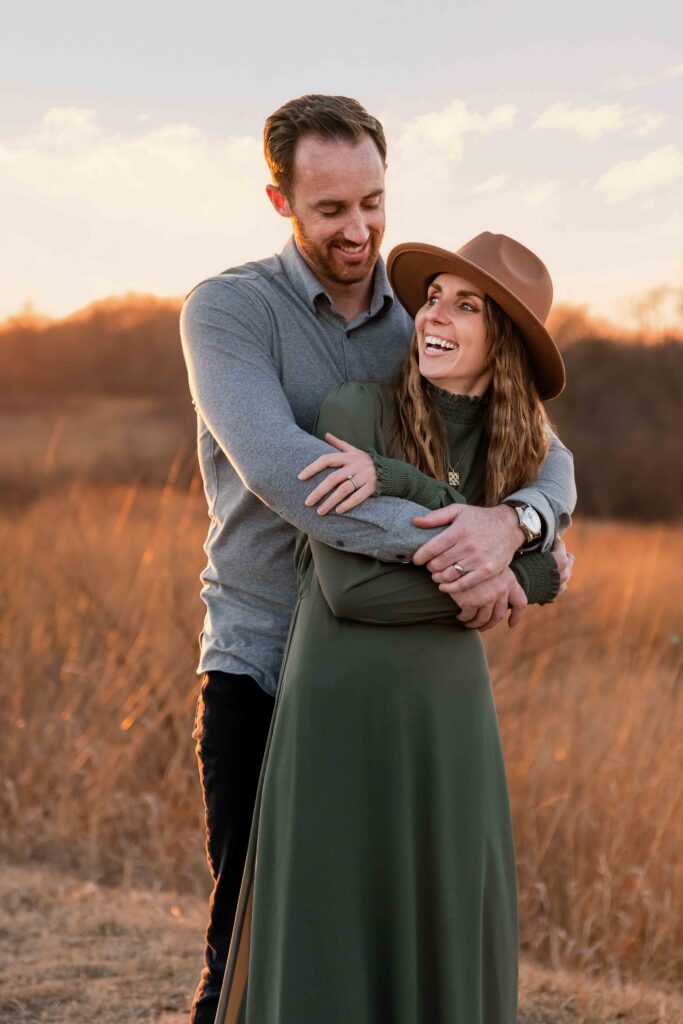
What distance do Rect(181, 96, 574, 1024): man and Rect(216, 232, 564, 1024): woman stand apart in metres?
0.15

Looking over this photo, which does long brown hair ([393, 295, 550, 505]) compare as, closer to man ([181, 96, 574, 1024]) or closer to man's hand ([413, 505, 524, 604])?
man ([181, 96, 574, 1024])

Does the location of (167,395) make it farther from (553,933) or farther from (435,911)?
(435,911)

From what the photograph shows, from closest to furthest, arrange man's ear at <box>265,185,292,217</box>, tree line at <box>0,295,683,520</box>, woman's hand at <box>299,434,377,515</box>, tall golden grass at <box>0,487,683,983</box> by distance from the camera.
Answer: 1. woman's hand at <box>299,434,377,515</box>
2. man's ear at <box>265,185,292,217</box>
3. tall golden grass at <box>0,487,683,983</box>
4. tree line at <box>0,295,683,520</box>

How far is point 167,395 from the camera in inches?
679

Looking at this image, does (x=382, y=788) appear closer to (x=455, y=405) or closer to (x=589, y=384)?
(x=455, y=405)

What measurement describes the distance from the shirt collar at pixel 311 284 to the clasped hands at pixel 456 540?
0.40 metres

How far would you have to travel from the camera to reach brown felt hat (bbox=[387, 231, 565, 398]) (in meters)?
2.15

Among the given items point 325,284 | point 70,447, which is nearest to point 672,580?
point 70,447

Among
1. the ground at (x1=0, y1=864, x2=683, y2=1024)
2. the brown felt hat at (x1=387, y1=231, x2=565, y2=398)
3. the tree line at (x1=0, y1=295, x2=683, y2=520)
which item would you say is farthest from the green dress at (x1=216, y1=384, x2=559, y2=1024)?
the tree line at (x1=0, y1=295, x2=683, y2=520)

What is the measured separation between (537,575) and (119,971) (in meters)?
2.12

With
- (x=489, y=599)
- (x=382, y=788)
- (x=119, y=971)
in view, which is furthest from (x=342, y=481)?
(x=119, y=971)

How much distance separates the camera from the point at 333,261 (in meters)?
2.28

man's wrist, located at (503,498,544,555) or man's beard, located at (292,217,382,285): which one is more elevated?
man's beard, located at (292,217,382,285)

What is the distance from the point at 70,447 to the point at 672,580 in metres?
7.76
